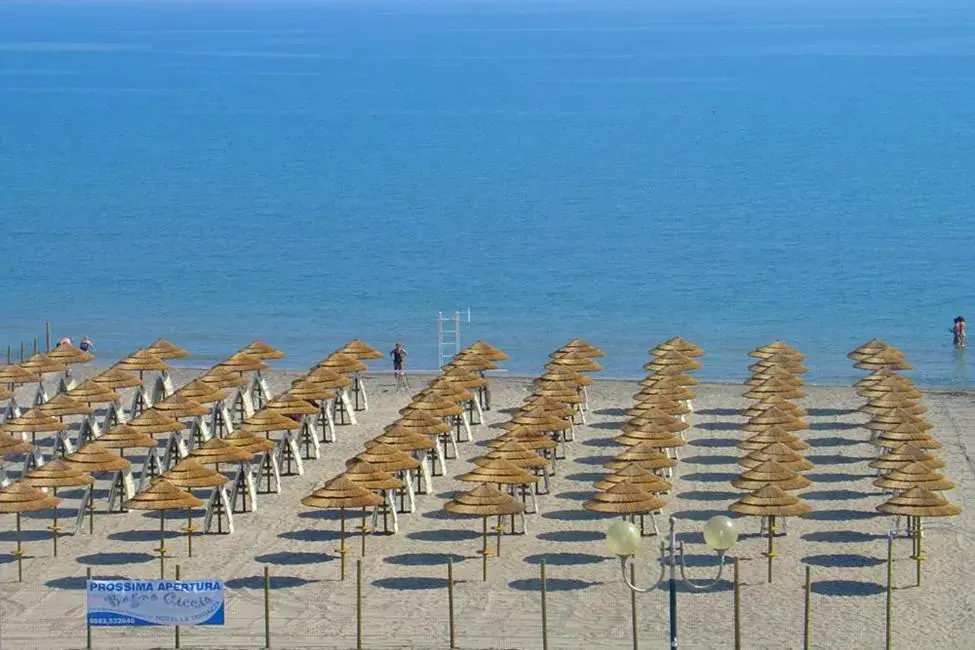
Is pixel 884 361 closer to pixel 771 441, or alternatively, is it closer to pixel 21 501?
pixel 771 441

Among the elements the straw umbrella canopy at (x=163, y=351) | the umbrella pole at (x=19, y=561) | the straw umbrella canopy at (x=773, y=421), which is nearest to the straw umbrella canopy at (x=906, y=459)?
the straw umbrella canopy at (x=773, y=421)

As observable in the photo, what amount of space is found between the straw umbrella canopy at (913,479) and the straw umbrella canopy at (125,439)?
1231 cm

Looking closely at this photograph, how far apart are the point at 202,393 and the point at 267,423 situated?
286 cm

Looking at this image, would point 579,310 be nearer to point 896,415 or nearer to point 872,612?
point 896,415

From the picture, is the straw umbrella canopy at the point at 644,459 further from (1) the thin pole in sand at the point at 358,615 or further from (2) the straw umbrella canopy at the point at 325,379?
(2) the straw umbrella canopy at the point at 325,379

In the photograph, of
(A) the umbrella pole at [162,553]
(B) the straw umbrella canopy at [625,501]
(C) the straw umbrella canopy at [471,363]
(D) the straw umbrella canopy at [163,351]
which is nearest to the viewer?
(A) the umbrella pole at [162,553]

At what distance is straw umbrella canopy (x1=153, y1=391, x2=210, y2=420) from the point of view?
122 feet

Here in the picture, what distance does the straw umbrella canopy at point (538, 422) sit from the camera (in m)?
36.2

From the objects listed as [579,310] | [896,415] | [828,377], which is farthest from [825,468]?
[579,310]

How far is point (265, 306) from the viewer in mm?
70750

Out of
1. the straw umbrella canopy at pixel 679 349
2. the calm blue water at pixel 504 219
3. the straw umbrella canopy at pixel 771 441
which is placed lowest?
the straw umbrella canopy at pixel 771 441

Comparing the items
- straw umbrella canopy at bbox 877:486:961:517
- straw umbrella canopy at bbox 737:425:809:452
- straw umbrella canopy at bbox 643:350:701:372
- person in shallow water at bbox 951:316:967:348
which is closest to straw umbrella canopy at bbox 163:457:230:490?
straw umbrella canopy at bbox 737:425:809:452

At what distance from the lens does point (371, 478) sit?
1261 inches

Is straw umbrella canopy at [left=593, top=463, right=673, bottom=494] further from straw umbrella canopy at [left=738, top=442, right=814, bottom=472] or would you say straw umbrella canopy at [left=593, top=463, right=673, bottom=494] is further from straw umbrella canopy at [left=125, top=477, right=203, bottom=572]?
straw umbrella canopy at [left=125, top=477, right=203, bottom=572]
